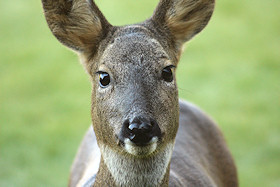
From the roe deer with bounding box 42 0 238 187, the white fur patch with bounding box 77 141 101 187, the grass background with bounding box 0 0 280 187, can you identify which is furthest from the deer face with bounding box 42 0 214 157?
the grass background with bounding box 0 0 280 187

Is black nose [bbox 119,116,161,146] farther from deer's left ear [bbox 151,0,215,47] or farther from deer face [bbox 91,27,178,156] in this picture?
deer's left ear [bbox 151,0,215,47]

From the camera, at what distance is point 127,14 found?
47.5 ft

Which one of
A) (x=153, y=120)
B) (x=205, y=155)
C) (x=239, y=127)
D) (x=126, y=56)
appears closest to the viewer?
(x=153, y=120)

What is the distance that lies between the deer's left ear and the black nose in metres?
1.32

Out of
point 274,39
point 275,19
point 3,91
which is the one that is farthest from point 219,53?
point 3,91

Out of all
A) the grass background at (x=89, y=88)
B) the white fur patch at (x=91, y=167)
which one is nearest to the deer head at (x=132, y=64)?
the white fur patch at (x=91, y=167)

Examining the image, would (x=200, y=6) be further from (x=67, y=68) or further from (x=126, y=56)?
(x=67, y=68)

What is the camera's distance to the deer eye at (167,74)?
15.6 feet

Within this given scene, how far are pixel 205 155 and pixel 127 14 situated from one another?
861 cm

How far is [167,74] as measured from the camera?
4777mm

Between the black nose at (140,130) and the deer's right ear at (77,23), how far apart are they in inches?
45.7

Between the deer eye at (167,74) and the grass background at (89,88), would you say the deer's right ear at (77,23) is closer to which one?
the deer eye at (167,74)

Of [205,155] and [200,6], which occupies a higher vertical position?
[200,6]

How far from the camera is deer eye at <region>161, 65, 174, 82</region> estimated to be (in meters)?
4.75
